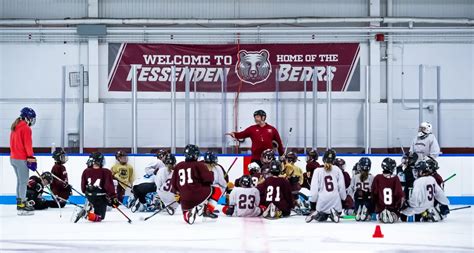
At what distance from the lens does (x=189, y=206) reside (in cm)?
970

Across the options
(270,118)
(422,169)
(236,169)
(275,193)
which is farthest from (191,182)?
(270,118)

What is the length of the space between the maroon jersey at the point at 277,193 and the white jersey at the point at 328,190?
0.40 metres

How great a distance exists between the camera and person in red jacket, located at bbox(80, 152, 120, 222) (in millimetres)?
9969

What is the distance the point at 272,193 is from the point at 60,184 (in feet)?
11.0

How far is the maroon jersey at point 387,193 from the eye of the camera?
9.82 meters

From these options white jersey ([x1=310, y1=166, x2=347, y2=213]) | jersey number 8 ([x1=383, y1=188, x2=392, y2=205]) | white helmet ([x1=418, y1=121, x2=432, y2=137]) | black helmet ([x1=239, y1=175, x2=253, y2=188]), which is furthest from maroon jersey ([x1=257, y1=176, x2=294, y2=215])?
white helmet ([x1=418, y1=121, x2=432, y2=137])

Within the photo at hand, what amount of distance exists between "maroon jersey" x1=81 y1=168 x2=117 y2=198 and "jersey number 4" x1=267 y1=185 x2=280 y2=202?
1.90 meters

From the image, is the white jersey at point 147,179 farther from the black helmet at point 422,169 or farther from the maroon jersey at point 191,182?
the black helmet at point 422,169

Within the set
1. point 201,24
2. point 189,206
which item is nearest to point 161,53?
point 201,24

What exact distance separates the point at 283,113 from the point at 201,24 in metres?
4.32

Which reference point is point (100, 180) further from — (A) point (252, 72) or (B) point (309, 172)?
(A) point (252, 72)

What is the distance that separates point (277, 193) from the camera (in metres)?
10.3

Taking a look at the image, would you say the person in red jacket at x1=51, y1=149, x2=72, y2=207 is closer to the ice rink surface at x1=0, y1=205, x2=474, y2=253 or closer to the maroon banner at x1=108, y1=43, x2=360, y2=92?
the ice rink surface at x1=0, y1=205, x2=474, y2=253

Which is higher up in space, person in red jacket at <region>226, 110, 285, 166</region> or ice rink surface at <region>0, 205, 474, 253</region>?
person in red jacket at <region>226, 110, 285, 166</region>
